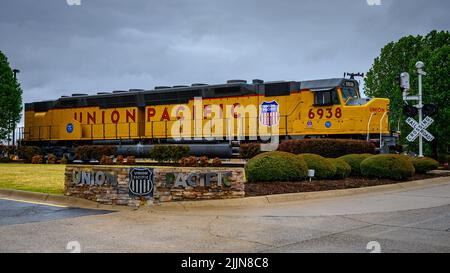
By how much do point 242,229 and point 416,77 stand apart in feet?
103

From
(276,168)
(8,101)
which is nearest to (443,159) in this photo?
(276,168)

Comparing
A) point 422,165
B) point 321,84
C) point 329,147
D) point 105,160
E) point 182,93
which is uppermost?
point 321,84

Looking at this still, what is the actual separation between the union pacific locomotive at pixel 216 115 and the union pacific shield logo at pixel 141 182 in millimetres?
13990

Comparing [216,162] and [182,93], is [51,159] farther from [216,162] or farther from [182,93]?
[216,162]

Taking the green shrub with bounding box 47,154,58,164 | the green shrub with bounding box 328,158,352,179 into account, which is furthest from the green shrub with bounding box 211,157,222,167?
the green shrub with bounding box 47,154,58,164

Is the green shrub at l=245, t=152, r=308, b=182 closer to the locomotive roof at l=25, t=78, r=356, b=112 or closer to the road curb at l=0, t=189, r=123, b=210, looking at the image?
the road curb at l=0, t=189, r=123, b=210

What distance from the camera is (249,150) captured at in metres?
22.7

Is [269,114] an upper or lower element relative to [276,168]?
upper

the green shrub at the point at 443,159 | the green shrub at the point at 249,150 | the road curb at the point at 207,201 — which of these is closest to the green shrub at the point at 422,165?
the road curb at the point at 207,201

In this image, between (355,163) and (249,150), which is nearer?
(355,163)

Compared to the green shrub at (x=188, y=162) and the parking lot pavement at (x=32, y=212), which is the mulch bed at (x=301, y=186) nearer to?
the parking lot pavement at (x=32, y=212)
